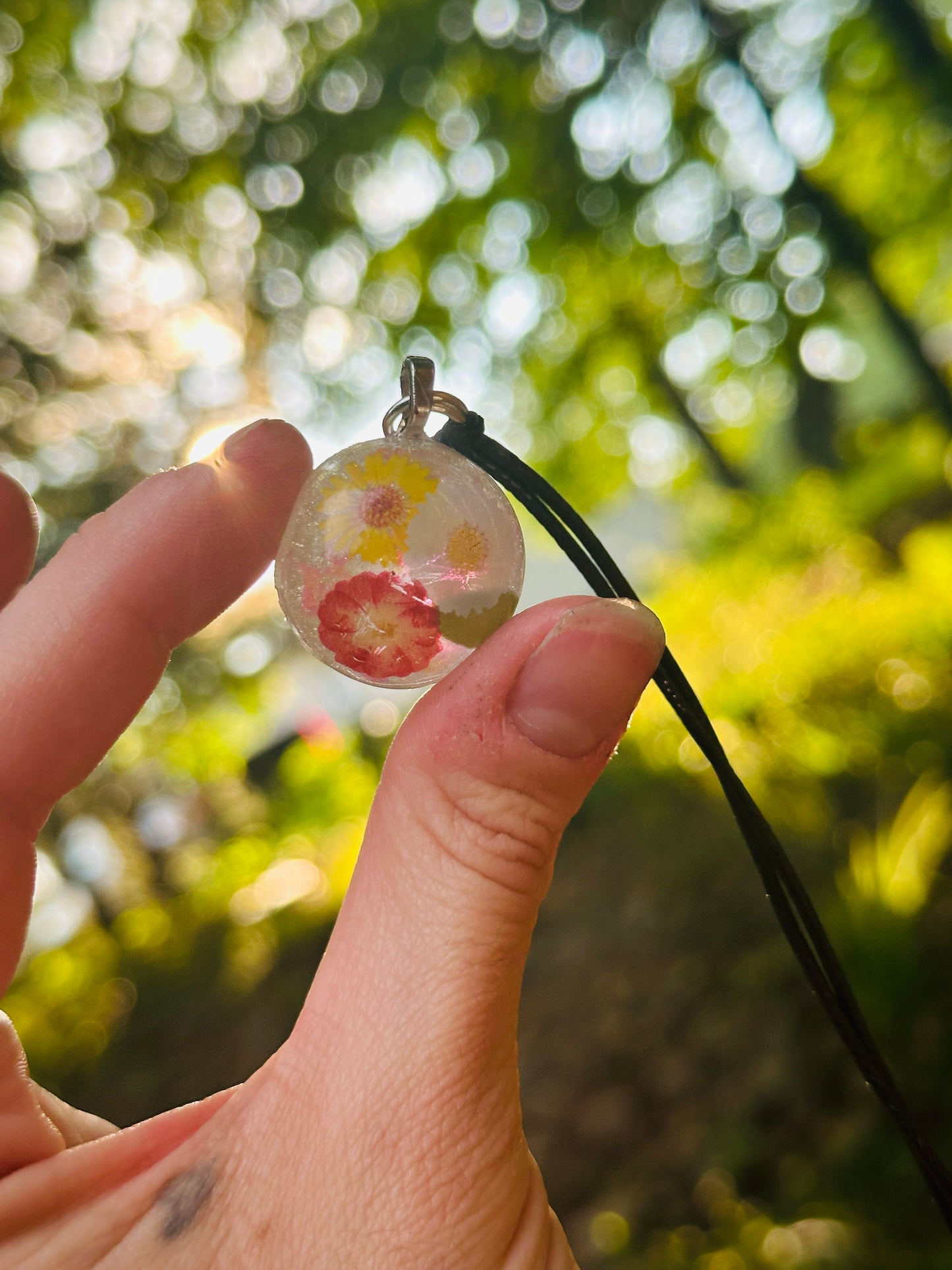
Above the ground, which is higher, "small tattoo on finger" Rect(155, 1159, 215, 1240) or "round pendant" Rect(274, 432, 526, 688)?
"round pendant" Rect(274, 432, 526, 688)

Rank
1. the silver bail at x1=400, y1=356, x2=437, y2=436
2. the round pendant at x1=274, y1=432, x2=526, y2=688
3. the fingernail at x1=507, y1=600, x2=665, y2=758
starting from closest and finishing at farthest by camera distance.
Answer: the fingernail at x1=507, y1=600, x2=665, y2=758
the round pendant at x1=274, y1=432, x2=526, y2=688
the silver bail at x1=400, y1=356, x2=437, y2=436

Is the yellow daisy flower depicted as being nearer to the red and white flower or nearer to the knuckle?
the red and white flower

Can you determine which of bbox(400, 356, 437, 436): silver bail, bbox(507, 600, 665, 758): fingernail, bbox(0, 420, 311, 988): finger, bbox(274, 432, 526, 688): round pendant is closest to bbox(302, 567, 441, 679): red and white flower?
bbox(274, 432, 526, 688): round pendant

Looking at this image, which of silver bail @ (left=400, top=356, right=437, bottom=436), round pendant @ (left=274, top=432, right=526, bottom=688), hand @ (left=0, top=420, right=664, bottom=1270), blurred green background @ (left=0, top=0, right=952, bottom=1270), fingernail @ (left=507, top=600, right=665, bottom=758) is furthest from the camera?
blurred green background @ (left=0, top=0, right=952, bottom=1270)

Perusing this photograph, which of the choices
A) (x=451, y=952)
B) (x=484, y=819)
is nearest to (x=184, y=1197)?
(x=451, y=952)

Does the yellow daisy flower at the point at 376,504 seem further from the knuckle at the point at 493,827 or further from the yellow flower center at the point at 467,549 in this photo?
the knuckle at the point at 493,827

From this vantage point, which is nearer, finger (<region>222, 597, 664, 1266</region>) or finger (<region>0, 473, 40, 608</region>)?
finger (<region>222, 597, 664, 1266</region>)
